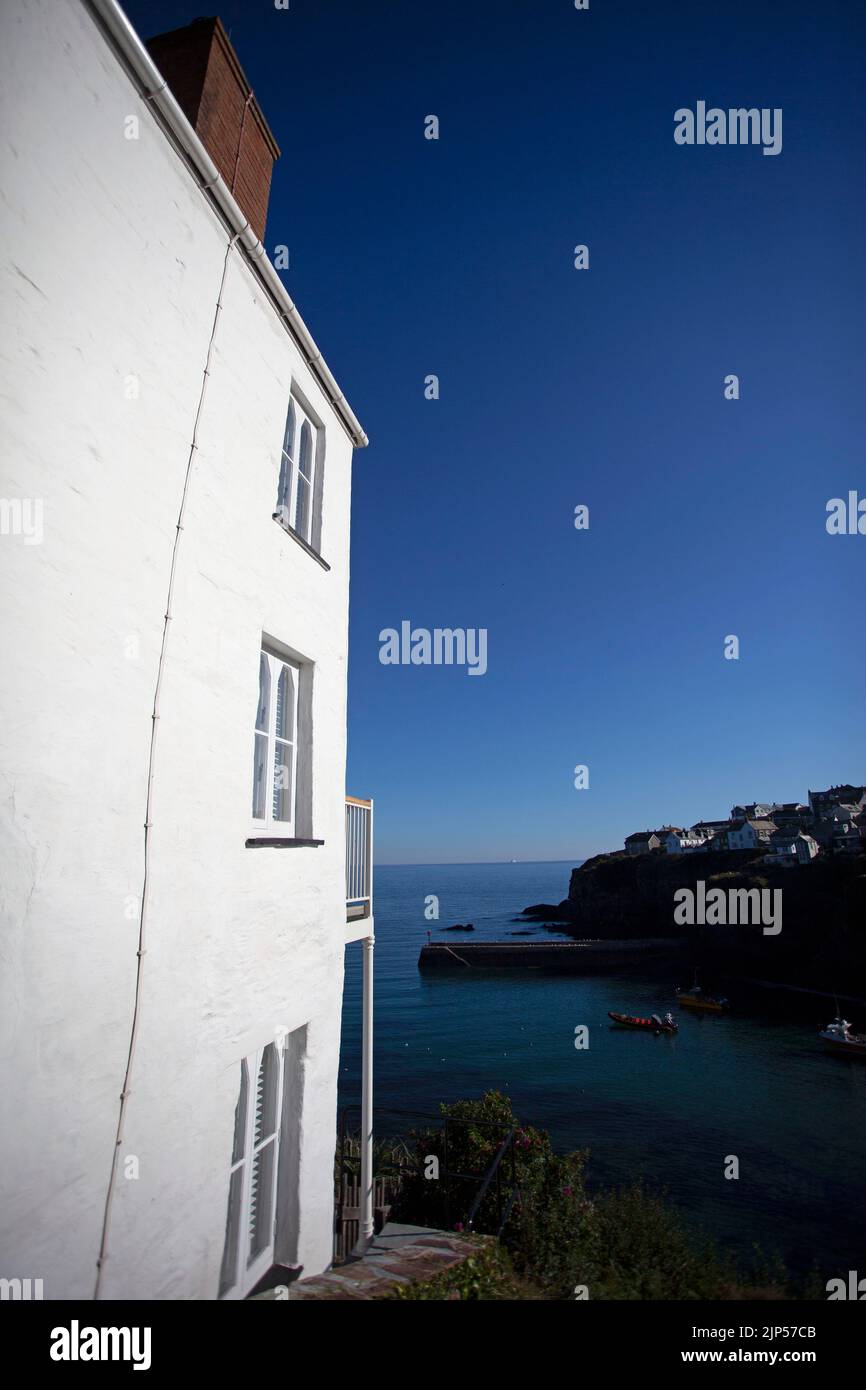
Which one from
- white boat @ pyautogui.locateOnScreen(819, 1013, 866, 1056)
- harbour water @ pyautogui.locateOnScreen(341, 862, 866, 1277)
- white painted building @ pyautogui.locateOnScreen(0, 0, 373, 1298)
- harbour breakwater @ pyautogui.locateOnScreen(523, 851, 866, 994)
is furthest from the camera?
harbour breakwater @ pyautogui.locateOnScreen(523, 851, 866, 994)

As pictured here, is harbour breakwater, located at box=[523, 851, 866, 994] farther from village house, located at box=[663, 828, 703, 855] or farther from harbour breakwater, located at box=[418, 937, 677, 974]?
village house, located at box=[663, 828, 703, 855]

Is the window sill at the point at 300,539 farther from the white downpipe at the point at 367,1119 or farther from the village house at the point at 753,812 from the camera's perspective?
the village house at the point at 753,812

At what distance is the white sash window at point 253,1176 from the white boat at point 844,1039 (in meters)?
42.5

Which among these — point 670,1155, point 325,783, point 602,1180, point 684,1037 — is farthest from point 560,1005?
point 325,783

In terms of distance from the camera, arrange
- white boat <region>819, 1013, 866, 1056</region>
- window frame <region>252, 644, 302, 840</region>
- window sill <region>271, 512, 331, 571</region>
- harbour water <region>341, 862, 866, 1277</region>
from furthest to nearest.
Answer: white boat <region>819, 1013, 866, 1056</region> → harbour water <region>341, 862, 866, 1277</region> → window sill <region>271, 512, 331, 571</region> → window frame <region>252, 644, 302, 840</region>

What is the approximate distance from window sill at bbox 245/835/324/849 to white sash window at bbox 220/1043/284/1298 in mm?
1842

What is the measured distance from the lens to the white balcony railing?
337 inches

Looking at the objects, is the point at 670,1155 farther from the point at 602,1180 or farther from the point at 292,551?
the point at 292,551

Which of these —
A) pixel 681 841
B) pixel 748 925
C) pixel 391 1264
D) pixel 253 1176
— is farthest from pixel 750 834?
pixel 253 1176

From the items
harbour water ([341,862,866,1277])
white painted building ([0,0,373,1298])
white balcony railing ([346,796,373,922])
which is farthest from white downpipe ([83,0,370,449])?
harbour water ([341,862,866,1277])

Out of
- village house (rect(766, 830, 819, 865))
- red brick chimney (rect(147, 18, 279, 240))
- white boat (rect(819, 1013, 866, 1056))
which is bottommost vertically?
white boat (rect(819, 1013, 866, 1056))

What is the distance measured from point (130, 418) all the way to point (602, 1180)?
26.5 meters
